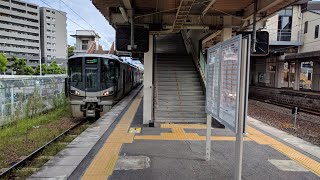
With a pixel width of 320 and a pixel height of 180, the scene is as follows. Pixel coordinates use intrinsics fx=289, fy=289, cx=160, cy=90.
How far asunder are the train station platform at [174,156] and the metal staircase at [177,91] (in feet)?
3.81

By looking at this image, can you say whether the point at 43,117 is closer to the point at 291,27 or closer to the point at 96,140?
the point at 96,140

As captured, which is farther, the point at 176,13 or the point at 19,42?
the point at 19,42

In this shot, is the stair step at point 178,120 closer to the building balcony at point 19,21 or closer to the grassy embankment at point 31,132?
the grassy embankment at point 31,132

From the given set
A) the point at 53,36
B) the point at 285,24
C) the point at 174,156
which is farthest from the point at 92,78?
the point at 53,36

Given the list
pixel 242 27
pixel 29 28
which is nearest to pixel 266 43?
pixel 242 27

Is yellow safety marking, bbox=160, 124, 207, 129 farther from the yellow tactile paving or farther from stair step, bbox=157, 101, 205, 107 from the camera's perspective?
stair step, bbox=157, 101, 205, 107

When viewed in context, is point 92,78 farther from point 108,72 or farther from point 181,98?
point 181,98

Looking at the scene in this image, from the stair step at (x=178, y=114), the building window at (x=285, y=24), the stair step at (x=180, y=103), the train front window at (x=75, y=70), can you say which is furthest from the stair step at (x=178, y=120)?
the building window at (x=285, y=24)

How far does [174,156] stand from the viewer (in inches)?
233

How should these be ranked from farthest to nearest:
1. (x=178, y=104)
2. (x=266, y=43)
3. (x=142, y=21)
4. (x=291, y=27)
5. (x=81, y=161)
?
(x=291, y=27) < (x=178, y=104) < (x=142, y=21) < (x=266, y=43) < (x=81, y=161)

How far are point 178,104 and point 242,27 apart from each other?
11.1ft

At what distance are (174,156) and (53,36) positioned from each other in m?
82.2

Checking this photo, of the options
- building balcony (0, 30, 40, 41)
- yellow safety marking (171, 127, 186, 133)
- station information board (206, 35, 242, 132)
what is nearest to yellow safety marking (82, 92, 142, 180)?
yellow safety marking (171, 127, 186, 133)

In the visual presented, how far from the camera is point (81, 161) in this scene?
5.50 m
